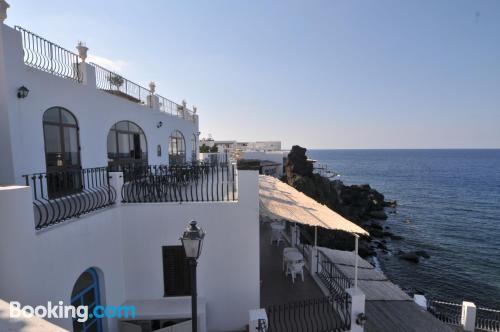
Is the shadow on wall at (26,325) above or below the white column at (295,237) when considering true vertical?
above

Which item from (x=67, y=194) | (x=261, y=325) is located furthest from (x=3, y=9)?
(x=261, y=325)

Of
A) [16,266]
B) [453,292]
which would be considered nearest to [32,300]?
[16,266]

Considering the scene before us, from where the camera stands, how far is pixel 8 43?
5465 mm

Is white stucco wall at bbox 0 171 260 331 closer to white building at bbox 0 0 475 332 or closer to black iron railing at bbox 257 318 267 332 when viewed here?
white building at bbox 0 0 475 332

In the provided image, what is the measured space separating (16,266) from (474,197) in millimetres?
62093

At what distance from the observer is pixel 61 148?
700 cm

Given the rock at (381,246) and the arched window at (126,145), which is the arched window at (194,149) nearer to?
the arched window at (126,145)

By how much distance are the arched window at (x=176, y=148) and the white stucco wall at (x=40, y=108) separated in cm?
421

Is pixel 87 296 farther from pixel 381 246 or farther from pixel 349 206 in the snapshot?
pixel 349 206

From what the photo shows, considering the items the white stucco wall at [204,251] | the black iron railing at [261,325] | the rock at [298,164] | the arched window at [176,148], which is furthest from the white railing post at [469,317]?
the rock at [298,164]

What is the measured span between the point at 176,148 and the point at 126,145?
5252 mm

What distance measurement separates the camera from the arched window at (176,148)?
570 inches

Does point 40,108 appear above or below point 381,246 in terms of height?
above

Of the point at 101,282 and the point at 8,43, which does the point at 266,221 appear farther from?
the point at 8,43
